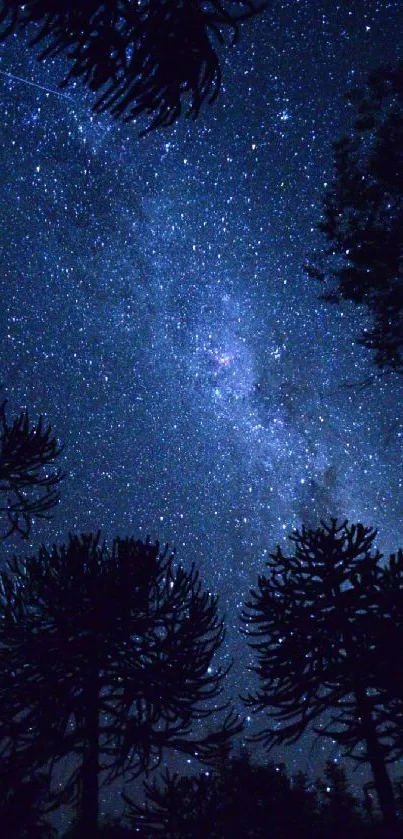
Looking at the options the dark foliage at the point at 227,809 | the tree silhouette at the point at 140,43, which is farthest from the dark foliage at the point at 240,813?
the tree silhouette at the point at 140,43

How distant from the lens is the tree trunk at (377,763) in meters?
5.31

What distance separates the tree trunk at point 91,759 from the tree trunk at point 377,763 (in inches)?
116

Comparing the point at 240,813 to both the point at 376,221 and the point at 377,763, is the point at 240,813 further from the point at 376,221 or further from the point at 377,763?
the point at 376,221

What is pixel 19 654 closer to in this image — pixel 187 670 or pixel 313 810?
pixel 187 670

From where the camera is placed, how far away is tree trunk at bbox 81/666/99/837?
518 cm

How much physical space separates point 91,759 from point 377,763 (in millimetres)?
3113

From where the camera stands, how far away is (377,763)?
224 inches

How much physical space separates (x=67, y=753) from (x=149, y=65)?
→ 6.54 m

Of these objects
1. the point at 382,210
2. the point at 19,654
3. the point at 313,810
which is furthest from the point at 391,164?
the point at 313,810

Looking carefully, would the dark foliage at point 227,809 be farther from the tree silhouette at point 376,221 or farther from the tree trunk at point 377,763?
the tree silhouette at point 376,221

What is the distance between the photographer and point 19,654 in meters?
6.05

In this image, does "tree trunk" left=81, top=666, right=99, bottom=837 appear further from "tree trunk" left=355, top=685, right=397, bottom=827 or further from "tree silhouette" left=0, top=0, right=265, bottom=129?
"tree silhouette" left=0, top=0, right=265, bottom=129

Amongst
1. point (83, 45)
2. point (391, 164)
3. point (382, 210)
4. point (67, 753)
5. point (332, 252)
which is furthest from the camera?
point (332, 252)

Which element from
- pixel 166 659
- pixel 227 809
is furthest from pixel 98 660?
pixel 227 809
